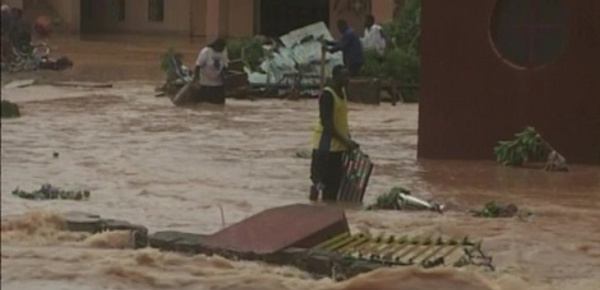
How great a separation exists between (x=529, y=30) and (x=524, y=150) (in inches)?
60.1

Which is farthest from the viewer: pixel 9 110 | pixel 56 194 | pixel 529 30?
pixel 529 30

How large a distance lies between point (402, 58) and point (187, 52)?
15.9 metres

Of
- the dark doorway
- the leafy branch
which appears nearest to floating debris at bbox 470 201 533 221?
the leafy branch

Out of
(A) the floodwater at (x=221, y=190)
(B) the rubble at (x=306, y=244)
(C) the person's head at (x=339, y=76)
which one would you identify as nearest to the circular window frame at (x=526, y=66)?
(A) the floodwater at (x=221, y=190)

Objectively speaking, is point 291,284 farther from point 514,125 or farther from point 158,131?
point 158,131

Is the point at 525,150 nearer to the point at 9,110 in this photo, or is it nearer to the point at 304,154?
the point at 304,154

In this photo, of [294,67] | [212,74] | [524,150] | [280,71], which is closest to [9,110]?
[524,150]

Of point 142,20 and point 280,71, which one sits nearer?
point 280,71

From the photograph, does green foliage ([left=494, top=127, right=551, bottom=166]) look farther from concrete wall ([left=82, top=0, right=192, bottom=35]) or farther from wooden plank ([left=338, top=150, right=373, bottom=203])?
concrete wall ([left=82, top=0, right=192, bottom=35])

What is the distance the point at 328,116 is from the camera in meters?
12.9

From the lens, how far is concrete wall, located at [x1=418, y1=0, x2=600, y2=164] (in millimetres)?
17969

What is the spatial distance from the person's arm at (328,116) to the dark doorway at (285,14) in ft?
117

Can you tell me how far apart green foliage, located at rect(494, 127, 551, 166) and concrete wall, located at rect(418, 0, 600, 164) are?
340 mm

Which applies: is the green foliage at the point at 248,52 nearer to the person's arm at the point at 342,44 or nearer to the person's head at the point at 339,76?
the person's arm at the point at 342,44
